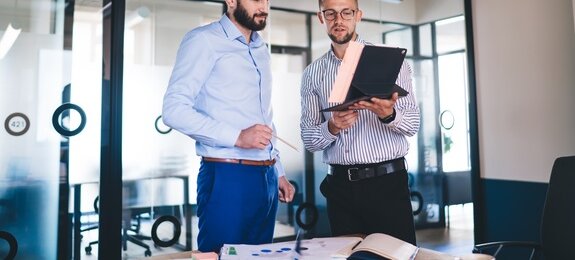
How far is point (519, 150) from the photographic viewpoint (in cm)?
313

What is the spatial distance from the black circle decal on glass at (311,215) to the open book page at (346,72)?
2083 mm

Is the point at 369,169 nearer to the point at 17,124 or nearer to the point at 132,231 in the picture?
the point at 132,231

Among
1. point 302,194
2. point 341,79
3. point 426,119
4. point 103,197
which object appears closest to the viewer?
point 341,79

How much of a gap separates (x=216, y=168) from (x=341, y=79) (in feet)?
1.68

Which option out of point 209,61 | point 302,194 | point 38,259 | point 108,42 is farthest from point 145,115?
point 209,61

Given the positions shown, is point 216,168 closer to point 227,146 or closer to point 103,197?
point 227,146

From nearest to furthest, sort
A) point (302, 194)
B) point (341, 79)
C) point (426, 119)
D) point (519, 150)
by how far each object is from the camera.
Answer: point (341, 79) → point (519, 150) → point (302, 194) → point (426, 119)

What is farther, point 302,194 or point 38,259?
point 302,194

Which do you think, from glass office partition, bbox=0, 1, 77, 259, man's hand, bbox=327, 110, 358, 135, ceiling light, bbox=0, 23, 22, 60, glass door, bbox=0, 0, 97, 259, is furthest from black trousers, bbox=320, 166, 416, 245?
ceiling light, bbox=0, 23, 22, 60

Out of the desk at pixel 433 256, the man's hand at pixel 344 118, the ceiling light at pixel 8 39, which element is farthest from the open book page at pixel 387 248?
the ceiling light at pixel 8 39

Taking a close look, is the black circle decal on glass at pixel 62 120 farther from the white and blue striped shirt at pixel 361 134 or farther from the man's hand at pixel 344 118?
the man's hand at pixel 344 118

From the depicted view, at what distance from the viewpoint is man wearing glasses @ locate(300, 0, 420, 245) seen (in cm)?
184

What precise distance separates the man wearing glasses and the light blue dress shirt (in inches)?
13.4

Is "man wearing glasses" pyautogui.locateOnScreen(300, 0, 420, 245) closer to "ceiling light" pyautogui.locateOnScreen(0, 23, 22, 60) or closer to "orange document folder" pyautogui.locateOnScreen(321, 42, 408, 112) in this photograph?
"orange document folder" pyautogui.locateOnScreen(321, 42, 408, 112)
